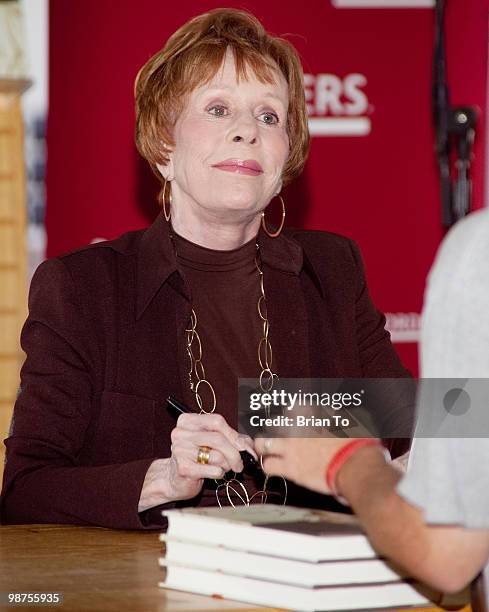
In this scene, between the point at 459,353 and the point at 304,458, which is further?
the point at 304,458

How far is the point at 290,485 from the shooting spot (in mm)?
2191

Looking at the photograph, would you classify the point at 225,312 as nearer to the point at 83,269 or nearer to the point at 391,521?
the point at 83,269

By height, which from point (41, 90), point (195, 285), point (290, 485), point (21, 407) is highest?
point (41, 90)

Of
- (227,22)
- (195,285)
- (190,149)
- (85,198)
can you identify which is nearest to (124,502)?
(195,285)

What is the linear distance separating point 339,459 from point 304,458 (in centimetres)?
5

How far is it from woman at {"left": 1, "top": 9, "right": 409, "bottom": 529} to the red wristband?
0.74m

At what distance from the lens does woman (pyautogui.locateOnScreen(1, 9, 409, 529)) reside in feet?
6.86

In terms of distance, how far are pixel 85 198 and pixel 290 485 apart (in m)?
1.42

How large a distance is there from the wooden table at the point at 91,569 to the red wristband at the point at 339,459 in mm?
219

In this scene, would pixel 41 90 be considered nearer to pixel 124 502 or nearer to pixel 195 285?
pixel 195 285

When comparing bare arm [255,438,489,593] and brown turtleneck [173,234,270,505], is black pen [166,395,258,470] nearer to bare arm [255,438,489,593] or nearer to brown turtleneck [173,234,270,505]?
brown turtleneck [173,234,270,505]

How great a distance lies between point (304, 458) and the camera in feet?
4.12

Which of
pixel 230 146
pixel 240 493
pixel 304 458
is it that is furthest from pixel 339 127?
pixel 304 458

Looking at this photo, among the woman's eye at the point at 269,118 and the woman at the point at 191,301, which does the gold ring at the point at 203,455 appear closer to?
the woman at the point at 191,301
